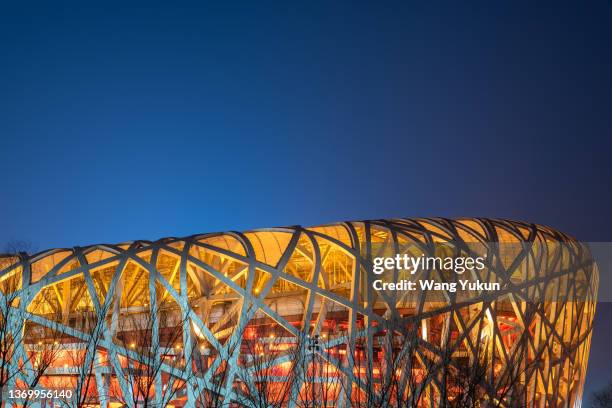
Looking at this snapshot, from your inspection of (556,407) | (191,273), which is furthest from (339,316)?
(556,407)

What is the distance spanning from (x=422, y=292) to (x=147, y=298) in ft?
67.2

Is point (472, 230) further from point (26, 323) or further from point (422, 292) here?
point (26, 323)

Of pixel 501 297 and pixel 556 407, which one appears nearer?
pixel 501 297

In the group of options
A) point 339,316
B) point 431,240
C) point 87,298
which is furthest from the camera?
point 87,298

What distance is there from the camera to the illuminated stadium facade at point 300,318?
2997 centimetres

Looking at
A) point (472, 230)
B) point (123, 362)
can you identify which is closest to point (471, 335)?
point (472, 230)

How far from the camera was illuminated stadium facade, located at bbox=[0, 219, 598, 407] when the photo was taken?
→ 1180 inches

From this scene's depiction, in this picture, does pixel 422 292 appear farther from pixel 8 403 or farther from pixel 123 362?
pixel 8 403

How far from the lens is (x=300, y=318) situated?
128 ft

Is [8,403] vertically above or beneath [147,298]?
beneath

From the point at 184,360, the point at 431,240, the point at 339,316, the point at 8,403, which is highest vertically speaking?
the point at 431,240

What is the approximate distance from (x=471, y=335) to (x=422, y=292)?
3.88 m

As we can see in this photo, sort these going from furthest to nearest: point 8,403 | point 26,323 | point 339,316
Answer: point 339,316
point 26,323
point 8,403

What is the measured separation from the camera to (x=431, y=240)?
36094 millimetres
